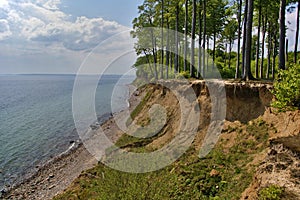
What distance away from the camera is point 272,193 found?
319 inches

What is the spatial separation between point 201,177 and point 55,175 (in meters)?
13.1

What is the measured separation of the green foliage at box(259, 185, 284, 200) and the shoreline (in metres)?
13.5

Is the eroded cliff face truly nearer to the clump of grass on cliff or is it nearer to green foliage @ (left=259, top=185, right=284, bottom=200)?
green foliage @ (left=259, top=185, right=284, bottom=200)

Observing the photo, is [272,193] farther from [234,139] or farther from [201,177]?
[234,139]

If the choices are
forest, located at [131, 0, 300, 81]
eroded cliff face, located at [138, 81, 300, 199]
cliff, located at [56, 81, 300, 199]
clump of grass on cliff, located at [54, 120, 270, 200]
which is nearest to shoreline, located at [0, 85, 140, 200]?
cliff, located at [56, 81, 300, 199]

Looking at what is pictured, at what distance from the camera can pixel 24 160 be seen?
2309 cm

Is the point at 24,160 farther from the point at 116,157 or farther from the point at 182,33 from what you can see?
the point at 182,33

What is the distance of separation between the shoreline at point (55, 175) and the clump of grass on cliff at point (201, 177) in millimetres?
2960

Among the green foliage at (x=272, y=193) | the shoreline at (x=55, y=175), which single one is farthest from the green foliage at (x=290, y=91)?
the shoreline at (x=55, y=175)

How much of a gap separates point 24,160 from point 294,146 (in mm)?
22444

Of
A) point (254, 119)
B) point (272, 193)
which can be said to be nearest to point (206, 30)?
point (254, 119)

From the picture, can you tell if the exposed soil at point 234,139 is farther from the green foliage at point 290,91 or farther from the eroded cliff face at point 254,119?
the green foliage at point 290,91

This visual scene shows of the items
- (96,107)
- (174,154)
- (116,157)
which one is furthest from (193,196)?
(96,107)

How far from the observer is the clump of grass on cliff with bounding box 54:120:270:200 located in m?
10.9
